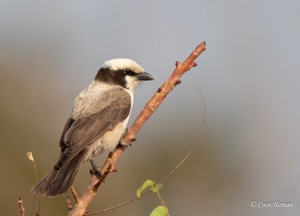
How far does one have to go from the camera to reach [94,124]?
5.25 meters

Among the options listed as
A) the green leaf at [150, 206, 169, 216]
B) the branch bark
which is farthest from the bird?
the green leaf at [150, 206, 169, 216]

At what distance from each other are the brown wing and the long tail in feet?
0.17

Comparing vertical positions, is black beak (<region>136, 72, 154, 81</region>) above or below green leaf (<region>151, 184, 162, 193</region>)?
above

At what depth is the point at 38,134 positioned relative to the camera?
30.0ft

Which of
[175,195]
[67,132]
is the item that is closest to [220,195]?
[175,195]

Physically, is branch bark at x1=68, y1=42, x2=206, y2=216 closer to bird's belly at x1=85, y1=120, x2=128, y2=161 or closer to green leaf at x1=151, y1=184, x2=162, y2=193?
green leaf at x1=151, y1=184, x2=162, y2=193

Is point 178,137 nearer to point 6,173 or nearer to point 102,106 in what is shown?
point 6,173

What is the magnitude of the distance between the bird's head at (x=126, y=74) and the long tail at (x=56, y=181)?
1191 millimetres

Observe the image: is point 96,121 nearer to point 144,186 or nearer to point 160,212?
point 144,186

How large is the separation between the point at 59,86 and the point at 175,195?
2.40 metres

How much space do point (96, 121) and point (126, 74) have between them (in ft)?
2.45

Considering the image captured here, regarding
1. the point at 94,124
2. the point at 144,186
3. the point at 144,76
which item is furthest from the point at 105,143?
the point at 144,186

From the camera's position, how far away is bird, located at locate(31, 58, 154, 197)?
4.70m

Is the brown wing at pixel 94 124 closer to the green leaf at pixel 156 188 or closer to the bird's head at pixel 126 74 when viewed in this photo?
the bird's head at pixel 126 74
